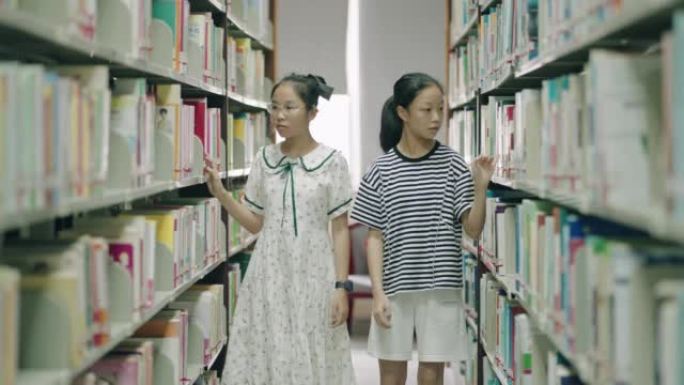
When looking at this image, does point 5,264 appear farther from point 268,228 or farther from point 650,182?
point 268,228

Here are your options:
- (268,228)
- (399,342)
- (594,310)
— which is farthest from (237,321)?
(594,310)

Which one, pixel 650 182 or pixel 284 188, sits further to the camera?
pixel 284 188

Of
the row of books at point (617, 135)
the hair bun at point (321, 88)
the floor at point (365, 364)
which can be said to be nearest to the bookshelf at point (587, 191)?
the row of books at point (617, 135)

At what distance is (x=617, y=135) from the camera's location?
1700mm

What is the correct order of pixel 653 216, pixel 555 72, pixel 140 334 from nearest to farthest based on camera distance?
pixel 653 216 → pixel 555 72 → pixel 140 334

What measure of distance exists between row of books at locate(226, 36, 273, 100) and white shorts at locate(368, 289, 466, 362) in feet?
5.29

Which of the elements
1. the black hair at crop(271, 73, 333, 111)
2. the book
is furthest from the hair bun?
the book

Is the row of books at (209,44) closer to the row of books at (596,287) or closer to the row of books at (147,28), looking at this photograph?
the row of books at (147,28)

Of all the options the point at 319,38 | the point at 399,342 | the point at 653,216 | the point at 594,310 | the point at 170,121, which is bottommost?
the point at 399,342

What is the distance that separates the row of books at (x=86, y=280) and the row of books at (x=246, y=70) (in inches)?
61.9

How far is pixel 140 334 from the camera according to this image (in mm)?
3133

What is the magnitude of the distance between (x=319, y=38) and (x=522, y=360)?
4.29 metres

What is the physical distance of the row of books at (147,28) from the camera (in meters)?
2.01

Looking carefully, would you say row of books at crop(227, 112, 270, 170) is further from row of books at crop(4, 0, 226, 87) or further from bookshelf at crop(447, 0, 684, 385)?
bookshelf at crop(447, 0, 684, 385)
